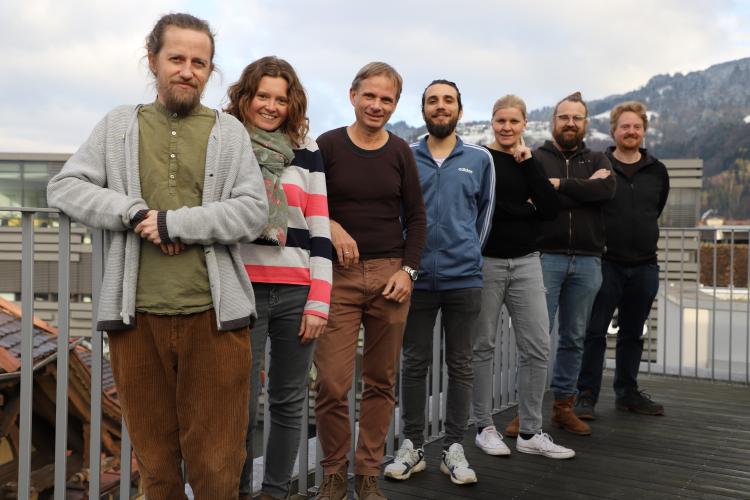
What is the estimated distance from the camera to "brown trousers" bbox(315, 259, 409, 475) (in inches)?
99.6

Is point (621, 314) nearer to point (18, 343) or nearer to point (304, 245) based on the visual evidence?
point (304, 245)

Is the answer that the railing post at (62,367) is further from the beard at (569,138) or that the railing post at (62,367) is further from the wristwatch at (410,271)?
the beard at (569,138)

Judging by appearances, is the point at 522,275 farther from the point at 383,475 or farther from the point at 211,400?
the point at 211,400

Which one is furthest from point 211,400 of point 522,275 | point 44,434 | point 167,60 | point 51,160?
point 51,160

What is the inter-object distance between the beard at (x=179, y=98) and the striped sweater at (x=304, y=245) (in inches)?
17.6

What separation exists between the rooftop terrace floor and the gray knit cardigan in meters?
1.48

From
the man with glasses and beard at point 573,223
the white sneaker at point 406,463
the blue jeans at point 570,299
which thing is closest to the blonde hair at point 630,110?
the man with glasses and beard at point 573,223

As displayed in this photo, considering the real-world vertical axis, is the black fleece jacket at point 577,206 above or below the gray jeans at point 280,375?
above

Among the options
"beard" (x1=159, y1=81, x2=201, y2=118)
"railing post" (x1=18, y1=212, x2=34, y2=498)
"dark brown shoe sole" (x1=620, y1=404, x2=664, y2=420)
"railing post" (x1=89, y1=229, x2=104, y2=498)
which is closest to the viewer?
"beard" (x1=159, y1=81, x2=201, y2=118)

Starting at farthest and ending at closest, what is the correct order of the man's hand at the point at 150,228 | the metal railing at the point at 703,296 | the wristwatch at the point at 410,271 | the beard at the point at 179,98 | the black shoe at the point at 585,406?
1. the metal railing at the point at 703,296
2. the black shoe at the point at 585,406
3. the wristwatch at the point at 410,271
4. the beard at the point at 179,98
5. the man's hand at the point at 150,228

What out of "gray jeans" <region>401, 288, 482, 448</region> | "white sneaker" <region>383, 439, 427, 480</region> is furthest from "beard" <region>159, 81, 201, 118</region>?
"white sneaker" <region>383, 439, 427, 480</region>

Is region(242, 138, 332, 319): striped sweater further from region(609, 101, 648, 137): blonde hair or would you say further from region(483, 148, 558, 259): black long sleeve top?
region(609, 101, 648, 137): blonde hair

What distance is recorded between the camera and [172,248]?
1.72 meters

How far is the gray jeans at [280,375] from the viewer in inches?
83.1
